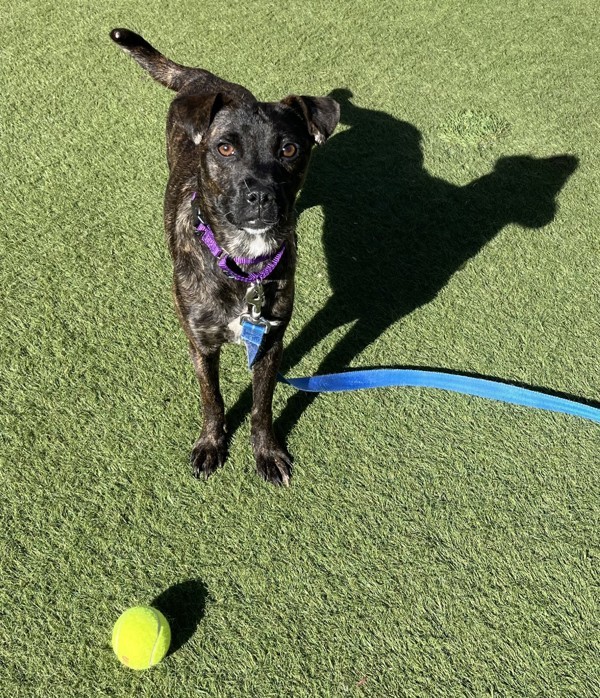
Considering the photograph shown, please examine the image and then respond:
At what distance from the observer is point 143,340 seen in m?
3.74

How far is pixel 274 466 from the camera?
3277 millimetres

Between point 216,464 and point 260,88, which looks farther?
point 260,88

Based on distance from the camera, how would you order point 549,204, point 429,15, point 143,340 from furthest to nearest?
point 429,15, point 549,204, point 143,340

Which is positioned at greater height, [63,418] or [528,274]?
[528,274]

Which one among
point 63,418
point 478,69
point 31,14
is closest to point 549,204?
point 478,69

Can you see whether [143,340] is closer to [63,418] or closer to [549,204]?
[63,418]

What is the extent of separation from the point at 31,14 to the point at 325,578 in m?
5.70

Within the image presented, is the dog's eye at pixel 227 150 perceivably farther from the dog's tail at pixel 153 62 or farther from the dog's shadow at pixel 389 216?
the dog's tail at pixel 153 62

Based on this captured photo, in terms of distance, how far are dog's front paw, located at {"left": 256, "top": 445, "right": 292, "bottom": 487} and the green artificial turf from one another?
0.07 m

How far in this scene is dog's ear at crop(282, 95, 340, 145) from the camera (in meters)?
2.83

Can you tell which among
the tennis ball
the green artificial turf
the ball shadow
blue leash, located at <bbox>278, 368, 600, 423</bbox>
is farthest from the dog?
the tennis ball

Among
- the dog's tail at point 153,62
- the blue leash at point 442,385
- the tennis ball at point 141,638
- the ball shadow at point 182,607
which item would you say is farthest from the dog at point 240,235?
the dog's tail at point 153,62

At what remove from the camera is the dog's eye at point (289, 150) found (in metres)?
2.70

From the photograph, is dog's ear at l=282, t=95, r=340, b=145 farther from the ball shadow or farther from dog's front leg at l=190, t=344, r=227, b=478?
the ball shadow
